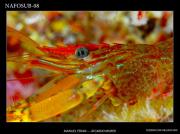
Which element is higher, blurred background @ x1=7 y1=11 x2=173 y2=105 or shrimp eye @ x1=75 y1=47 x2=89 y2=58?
blurred background @ x1=7 y1=11 x2=173 y2=105

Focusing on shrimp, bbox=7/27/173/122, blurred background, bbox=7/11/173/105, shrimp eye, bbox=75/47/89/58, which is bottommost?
shrimp, bbox=7/27/173/122

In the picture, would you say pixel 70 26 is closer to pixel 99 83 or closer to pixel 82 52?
pixel 82 52

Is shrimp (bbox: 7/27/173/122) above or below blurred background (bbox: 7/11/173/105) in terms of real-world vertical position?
below

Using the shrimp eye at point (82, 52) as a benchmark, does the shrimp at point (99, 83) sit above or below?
below

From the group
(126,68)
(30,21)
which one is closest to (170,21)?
(126,68)

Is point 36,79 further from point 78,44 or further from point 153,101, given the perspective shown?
point 153,101

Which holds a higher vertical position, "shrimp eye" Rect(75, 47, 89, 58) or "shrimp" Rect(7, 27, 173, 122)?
"shrimp eye" Rect(75, 47, 89, 58)

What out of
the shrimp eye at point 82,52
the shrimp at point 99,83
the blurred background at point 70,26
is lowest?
the shrimp at point 99,83
